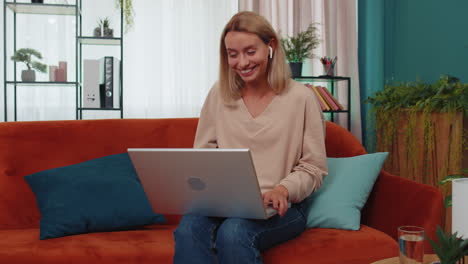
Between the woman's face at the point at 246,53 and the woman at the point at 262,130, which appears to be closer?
the woman at the point at 262,130

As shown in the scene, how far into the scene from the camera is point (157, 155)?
136 cm

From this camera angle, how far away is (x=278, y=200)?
1.46 metres

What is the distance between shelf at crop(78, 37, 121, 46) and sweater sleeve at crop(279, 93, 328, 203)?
2.20 meters

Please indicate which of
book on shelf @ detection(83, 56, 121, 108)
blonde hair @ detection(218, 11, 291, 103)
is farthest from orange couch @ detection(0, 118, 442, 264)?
book on shelf @ detection(83, 56, 121, 108)

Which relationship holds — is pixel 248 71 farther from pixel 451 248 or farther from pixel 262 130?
pixel 451 248

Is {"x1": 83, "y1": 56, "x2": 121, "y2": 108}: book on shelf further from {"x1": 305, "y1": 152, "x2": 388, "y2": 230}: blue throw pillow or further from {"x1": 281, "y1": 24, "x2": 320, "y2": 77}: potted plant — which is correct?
{"x1": 305, "y1": 152, "x2": 388, "y2": 230}: blue throw pillow

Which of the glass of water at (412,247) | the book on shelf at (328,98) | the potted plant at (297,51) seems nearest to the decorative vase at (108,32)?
the potted plant at (297,51)

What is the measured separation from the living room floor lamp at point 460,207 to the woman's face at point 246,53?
0.88 m

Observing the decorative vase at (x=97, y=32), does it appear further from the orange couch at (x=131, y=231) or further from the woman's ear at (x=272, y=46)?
the woman's ear at (x=272, y=46)

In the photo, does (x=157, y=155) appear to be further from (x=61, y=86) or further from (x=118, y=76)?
(x=61, y=86)

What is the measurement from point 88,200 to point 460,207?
130 cm

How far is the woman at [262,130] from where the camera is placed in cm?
150

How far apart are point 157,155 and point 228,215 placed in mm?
295

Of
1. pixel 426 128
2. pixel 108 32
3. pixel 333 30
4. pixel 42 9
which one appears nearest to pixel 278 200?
pixel 426 128
